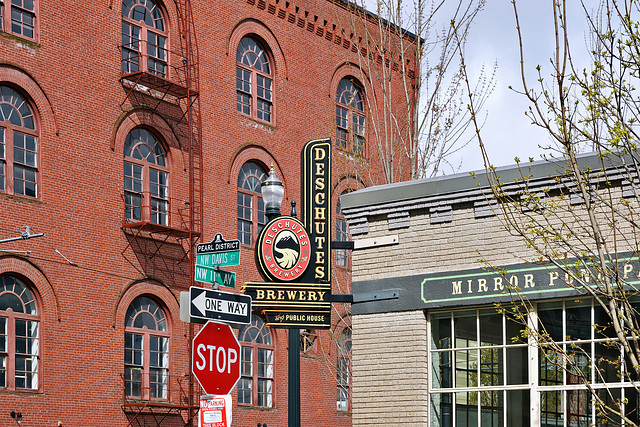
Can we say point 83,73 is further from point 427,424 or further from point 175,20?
point 427,424

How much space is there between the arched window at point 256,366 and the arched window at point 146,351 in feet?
11.2

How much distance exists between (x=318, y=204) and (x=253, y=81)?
65.4 feet

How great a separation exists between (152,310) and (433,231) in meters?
16.6

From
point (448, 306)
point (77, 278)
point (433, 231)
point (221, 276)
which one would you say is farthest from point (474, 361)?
point (77, 278)

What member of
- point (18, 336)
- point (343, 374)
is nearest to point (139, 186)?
point (18, 336)

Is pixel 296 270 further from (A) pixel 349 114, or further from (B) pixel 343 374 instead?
(A) pixel 349 114

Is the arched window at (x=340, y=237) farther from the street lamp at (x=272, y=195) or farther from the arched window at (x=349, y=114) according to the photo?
the street lamp at (x=272, y=195)

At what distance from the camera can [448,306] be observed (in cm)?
1428

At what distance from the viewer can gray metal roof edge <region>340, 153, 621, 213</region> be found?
13.6 metres

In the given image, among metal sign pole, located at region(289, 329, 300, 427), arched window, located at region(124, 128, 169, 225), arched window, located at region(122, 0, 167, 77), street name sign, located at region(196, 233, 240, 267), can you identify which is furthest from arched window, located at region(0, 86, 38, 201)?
street name sign, located at region(196, 233, 240, 267)

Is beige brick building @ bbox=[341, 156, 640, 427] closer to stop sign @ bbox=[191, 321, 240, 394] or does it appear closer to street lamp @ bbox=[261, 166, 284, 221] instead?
street lamp @ bbox=[261, 166, 284, 221]

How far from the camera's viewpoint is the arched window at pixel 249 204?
33.6 meters

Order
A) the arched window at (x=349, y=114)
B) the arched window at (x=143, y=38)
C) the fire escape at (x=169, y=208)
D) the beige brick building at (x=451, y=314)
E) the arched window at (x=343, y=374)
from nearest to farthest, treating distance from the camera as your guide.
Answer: the beige brick building at (x=451, y=314) < the fire escape at (x=169, y=208) < the arched window at (x=143, y=38) < the arched window at (x=343, y=374) < the arched window at (x=349, y=114)

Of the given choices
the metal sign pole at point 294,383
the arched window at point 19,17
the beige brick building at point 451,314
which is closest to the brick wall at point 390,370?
the beige brick building at point 451,314
